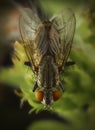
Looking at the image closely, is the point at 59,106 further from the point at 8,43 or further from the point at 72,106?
the point at 8,43

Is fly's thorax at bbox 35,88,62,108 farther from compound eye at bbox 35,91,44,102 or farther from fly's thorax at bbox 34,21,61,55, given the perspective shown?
fly's thorax at bbox 34,21,61,55

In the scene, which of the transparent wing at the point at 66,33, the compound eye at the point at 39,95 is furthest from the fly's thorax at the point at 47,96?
the transparent wing at the point at 66,33

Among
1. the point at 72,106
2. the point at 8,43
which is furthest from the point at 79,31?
the point at 8,43

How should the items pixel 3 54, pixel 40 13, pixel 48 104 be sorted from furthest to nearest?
pixel 3 54, pixel 40 13, pixel 48 104

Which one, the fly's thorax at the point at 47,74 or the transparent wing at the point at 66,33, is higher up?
the transparent wing at the point at 66,33

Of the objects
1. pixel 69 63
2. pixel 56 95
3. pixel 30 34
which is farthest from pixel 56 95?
pixel 30 34

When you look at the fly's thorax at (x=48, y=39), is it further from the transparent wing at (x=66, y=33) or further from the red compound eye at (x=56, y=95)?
the red compound eye at (x=56, y=95)
